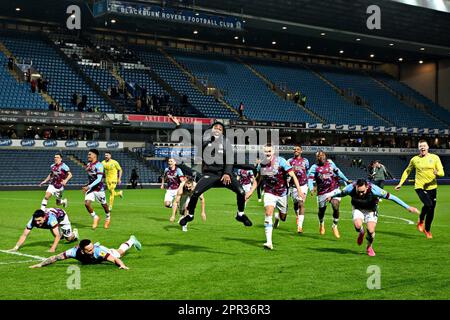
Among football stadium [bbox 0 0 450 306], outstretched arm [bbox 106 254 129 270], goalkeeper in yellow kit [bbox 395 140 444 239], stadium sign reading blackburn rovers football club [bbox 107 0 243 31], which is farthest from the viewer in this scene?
stadium sign reading blackburn rovers football club [bbox 107 0 243 31]

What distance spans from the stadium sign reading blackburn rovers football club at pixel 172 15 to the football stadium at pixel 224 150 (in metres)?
0.14

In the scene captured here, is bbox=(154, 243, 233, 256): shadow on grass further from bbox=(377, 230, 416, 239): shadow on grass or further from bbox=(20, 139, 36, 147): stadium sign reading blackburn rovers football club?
bbox=(20, 139, 36, 147): stadium sign reading blackburn rovers football club

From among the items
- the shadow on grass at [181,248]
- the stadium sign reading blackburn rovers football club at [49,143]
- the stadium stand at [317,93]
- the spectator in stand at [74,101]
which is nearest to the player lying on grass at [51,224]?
the shadow on grass at [181,248]

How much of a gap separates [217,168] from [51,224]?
389cm

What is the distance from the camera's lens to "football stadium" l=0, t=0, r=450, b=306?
456 inches

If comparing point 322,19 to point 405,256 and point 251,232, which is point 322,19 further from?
point 405,256

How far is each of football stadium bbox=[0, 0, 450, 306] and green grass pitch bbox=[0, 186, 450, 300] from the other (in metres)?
0.07

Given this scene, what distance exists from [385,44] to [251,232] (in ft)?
184

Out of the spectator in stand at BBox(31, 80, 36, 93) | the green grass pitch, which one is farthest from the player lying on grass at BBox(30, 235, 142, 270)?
the spectator in stand at BBox(31, 80, 36, 93)

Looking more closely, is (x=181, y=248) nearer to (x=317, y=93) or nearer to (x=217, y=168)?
(x=217, y=168)

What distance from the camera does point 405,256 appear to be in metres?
13.5

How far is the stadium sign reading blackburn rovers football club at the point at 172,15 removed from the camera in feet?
163

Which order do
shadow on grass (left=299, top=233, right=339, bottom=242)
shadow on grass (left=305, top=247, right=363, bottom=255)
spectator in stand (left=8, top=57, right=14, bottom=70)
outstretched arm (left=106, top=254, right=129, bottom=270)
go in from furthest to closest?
spectator in stand (left=8, top=57, right=14, bottom=70) → shadow on grass (left=299, top=233, right=339, bottom=242) → shadow on grass (left=305, top=247, right=363, bottom=255) → outstretched arm (left=106, top=254, right=129, bottom=270)
